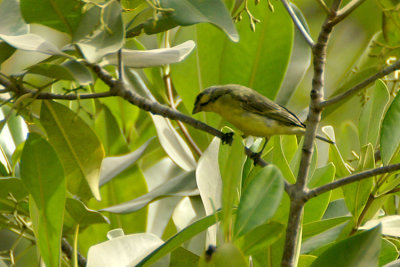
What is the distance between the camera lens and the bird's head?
215 centimetres

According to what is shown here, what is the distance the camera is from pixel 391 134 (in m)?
1.64

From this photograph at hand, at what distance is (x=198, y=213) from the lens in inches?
81.6

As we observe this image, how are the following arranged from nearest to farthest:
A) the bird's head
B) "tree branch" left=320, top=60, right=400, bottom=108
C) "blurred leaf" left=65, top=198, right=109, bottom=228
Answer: "tree branch" left=320, top=60, right=400, bottom=108
"blurred leaf" left=65, top=198, right=109, bottom=228
the bird's head

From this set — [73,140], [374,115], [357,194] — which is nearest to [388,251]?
[357,194]

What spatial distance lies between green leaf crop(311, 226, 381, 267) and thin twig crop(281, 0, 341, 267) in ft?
0.28

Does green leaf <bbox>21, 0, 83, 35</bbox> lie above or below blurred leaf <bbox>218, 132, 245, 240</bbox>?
above

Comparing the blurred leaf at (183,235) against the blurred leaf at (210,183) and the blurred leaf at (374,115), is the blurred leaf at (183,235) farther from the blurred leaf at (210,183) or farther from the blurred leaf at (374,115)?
the blurred leaf at (374,115)

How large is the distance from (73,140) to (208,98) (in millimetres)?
531

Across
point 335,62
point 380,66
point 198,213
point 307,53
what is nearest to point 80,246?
point 198,213

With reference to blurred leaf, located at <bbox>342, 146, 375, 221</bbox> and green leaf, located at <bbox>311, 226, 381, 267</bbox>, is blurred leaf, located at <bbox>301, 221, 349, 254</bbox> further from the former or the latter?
green leaf, located at <bbox>311, 226, 381, 267</bbox>

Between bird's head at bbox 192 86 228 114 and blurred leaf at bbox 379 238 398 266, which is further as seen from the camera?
bird's head at bbox 192 86 228 114

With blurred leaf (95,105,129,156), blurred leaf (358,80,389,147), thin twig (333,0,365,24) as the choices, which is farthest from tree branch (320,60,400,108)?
blurred leaf (95,105,129,156)

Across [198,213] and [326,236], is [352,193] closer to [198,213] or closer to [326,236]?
[326,236]

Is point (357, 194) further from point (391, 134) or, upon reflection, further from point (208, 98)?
point (208, 98)
